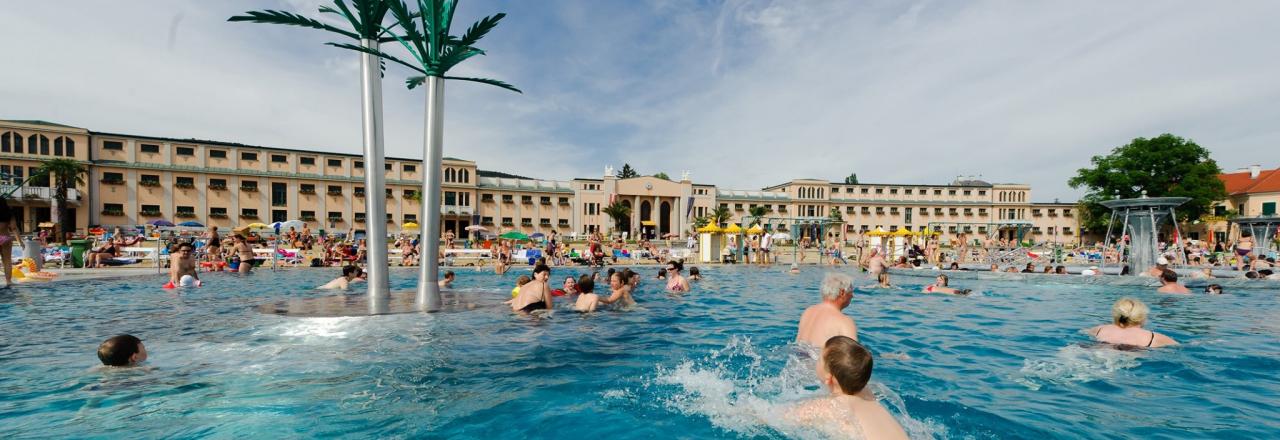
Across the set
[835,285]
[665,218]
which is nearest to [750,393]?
[835,285]

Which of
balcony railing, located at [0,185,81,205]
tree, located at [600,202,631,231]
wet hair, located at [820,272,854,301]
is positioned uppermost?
balcony railing, located at [0,185,81,205]

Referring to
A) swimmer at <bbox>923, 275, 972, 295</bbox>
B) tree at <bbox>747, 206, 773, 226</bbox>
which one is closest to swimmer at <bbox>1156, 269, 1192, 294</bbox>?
swimmer at <bbox>923, 275, 972, 295</bbox>

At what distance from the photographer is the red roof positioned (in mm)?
52594

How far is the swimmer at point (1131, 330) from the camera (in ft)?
21.2

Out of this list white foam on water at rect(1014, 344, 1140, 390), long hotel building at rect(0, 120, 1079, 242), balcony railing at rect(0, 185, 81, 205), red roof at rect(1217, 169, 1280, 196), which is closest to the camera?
white foam on water at rect(1014, 344, 1140, 390)

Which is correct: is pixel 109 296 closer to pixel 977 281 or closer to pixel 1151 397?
pixel 1151 397

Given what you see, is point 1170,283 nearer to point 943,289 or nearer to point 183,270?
point 943,289

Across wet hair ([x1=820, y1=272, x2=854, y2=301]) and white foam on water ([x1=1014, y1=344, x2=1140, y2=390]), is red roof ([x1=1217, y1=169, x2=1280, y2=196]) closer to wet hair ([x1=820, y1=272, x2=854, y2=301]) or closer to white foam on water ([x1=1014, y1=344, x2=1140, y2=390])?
white foam on water ([x1=1014, y1=344, x2=1140, y2=390])

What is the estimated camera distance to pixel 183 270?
12461 mm

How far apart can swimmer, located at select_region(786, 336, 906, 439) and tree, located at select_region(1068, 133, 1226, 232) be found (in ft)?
179

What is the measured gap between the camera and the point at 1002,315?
977cm

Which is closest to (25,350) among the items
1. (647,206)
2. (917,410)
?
(917,410)

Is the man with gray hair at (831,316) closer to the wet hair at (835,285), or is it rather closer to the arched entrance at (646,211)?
the wet hair at (835,285)

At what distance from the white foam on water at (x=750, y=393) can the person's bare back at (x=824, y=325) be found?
0.19m
